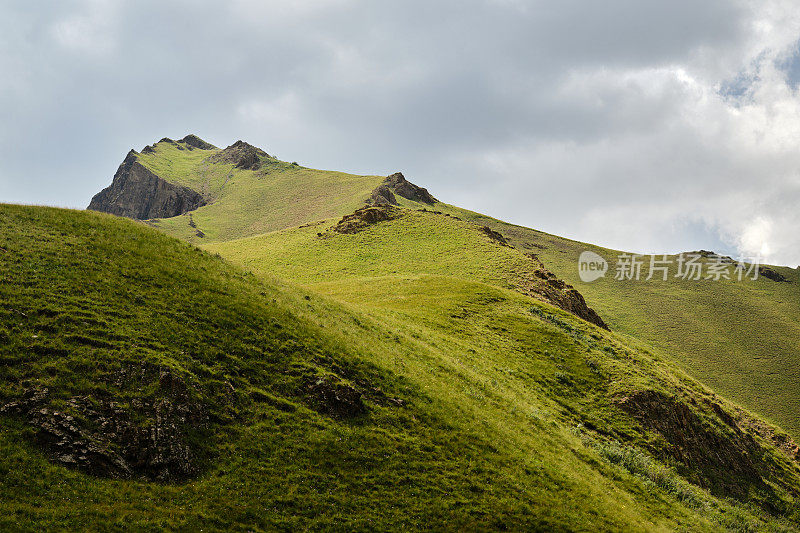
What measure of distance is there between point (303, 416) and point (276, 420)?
4.31ft

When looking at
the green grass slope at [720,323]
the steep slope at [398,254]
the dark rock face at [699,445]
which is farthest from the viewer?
the green grass slope at [720,323]

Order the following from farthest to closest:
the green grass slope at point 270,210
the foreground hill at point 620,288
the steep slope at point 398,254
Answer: the green grass slope at point 270,210
the foreground hill at point 620,288
the steep slope at point 398,254

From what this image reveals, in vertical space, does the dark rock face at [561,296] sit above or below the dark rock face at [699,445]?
above

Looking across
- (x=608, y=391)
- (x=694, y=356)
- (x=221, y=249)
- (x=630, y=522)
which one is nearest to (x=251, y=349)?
(x=630, y=522)

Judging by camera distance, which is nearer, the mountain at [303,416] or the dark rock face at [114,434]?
the dark rock face at [114,434]

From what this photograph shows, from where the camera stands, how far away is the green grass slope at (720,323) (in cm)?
8662

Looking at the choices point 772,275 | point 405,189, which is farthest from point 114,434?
point 772,275

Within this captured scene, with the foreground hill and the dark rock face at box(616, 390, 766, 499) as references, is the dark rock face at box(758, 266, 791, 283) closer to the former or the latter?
the foreground hill

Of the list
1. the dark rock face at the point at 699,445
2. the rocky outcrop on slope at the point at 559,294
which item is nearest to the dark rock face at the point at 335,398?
the dark rock face at the point at 699,445

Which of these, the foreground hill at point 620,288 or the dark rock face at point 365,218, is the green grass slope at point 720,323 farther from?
the dark rock face at point 365,218

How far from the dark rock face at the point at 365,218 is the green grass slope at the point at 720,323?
6640 centimetres

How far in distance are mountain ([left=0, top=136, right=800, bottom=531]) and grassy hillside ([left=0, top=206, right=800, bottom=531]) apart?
97 mm

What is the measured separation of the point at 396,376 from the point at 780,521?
3363cm

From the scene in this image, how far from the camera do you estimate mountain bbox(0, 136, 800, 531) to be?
1470 cm
